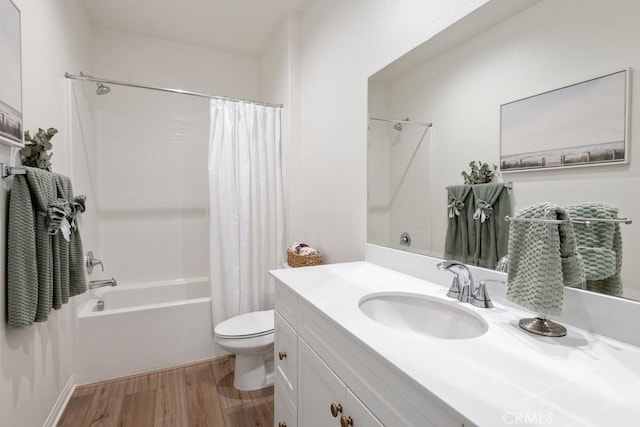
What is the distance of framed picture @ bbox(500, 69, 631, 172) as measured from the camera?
747 millimetres

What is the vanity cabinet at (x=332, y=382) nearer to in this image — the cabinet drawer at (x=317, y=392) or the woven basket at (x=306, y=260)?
the cabinet drawer at (x=317, y=392)

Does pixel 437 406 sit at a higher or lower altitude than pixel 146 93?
lower

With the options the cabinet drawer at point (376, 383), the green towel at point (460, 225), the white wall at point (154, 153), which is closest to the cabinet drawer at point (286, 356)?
the cabinet drawer at point (376, 383)

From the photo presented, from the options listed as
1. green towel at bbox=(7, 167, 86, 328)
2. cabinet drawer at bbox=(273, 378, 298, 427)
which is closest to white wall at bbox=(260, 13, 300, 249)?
cabinet drawer at bbox=(273, 378, 298, 427)

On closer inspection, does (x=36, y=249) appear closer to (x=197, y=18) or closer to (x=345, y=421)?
(x=345, y=421)

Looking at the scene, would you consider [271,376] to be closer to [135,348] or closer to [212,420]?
[212,420]

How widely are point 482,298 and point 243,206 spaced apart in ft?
5.98

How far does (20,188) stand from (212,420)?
1462 mm

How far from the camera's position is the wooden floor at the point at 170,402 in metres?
1.69

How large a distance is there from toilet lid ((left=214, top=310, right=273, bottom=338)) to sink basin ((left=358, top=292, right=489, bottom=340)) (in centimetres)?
103

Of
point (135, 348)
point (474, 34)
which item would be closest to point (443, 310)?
point (474, 34)

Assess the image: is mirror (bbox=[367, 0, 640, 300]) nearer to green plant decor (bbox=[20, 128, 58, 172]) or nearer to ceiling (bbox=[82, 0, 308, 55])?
ceiling (bbox=[82, 0, 308, 55])

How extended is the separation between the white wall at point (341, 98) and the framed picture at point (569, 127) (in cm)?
46

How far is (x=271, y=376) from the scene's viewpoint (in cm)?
202
